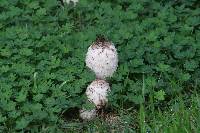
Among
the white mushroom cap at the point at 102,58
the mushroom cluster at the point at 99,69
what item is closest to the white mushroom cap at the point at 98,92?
the mushroom cluster at the point at 99,69

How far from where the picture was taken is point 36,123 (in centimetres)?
435

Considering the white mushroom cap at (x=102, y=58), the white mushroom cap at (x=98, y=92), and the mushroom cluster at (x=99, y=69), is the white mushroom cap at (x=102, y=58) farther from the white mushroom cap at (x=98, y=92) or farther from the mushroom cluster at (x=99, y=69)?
the white mushroom cap at (x=98, y=92)

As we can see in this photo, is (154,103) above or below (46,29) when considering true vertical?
below

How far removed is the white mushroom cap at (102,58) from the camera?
4.64m

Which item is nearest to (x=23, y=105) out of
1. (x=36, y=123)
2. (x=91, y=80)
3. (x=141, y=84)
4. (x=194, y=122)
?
(x=36, y=123)

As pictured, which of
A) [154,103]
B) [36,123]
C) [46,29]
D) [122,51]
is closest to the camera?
[36,123]

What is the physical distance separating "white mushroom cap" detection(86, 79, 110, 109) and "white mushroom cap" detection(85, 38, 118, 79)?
16 cm

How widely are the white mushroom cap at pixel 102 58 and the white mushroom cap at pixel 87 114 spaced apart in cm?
35

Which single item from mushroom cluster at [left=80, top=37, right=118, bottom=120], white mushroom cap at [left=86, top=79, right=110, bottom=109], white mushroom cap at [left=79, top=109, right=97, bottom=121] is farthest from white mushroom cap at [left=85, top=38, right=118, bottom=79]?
white mushroom cap at [left=79, top=109, right=97, bottom=121]

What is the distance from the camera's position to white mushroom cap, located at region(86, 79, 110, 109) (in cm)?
454

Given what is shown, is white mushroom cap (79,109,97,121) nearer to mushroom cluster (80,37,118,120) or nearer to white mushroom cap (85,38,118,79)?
mushroom cluster (80,37,118,120)

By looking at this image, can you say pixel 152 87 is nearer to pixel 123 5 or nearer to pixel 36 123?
pixel 36 123

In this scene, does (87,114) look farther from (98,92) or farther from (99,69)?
(99,69)

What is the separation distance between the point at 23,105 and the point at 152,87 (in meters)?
1.15
